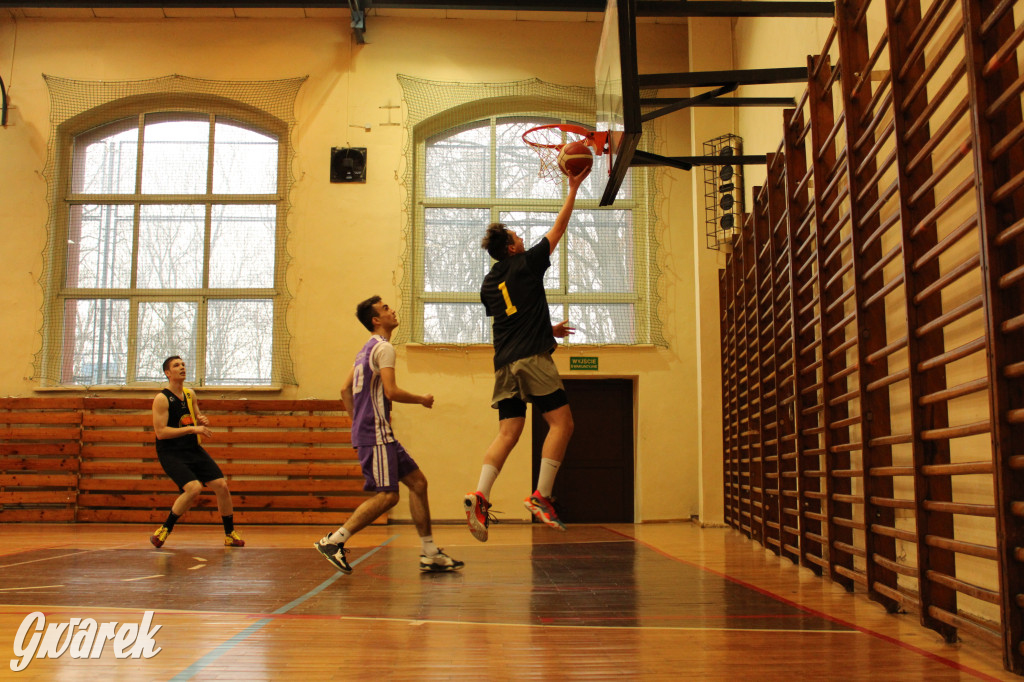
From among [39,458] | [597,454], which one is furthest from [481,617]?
[39,458]

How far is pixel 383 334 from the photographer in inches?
202

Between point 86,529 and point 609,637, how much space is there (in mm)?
8384

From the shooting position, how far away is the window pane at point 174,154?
11.3 m

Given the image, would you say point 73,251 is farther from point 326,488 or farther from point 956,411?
point 956,411

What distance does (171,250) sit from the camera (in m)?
11.1

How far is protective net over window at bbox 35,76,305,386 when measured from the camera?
35.8 feet

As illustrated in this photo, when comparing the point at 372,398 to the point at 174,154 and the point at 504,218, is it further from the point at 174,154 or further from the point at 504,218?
the point at 174,154

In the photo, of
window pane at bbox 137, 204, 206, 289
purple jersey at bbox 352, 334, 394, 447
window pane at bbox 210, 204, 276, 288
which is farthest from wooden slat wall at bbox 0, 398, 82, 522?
purple jersey at bbox 352, 334, 394, 447

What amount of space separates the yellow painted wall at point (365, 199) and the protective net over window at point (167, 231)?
9.4 inches

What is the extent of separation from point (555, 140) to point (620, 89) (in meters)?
5.65

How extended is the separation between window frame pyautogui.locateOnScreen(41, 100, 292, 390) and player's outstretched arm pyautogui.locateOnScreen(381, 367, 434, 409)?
6.24 m

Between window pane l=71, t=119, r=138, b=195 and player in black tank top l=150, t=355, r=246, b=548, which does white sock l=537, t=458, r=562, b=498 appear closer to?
player in black tank top l=150, t=355, r=246, b=548

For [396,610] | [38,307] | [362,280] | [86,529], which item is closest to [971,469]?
[396,610]

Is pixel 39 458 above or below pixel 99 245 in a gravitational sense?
below
